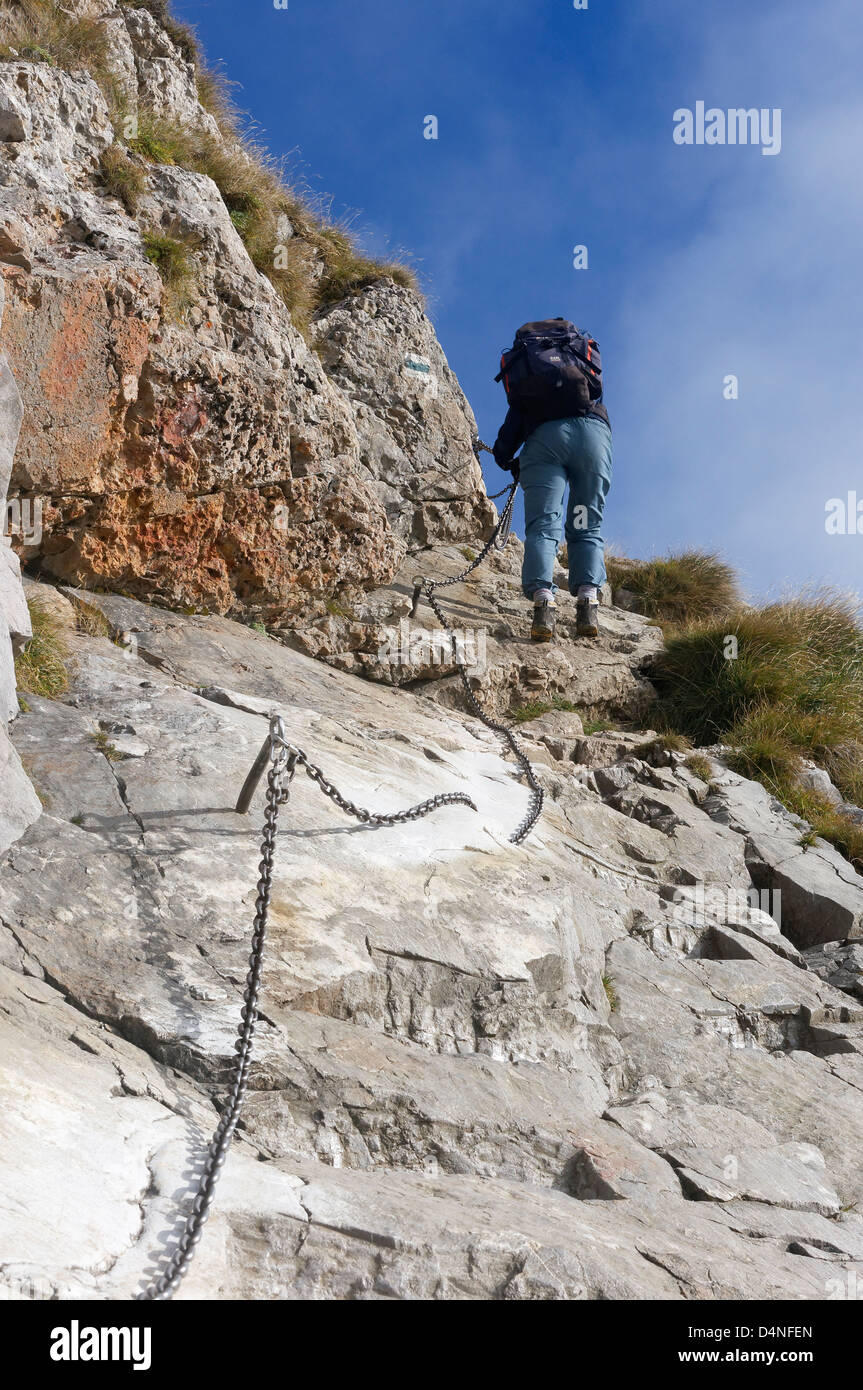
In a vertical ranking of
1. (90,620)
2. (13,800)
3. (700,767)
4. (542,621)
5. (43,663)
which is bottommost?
(13,800)

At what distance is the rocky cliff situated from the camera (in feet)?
8.31

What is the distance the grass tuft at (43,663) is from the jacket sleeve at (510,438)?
17.3 feet

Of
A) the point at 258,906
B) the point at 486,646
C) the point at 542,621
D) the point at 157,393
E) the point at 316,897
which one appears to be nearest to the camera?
the point at 258,906

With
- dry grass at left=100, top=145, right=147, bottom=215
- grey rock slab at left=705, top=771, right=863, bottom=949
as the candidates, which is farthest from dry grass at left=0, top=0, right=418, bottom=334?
grey rock slab at left=705, top=771, right=863, bottom=949

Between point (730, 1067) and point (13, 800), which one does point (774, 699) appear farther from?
point (13, 800)

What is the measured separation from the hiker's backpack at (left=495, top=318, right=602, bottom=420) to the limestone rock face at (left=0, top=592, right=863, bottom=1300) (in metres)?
4.33

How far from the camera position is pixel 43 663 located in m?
4.89

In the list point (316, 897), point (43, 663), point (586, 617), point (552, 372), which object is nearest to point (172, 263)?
point (43, 663)

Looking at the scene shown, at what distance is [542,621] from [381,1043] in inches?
219

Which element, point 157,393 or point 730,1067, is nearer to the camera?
point 730,1067

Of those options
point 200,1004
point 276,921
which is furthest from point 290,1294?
point 276,921

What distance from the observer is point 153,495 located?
6.40 m

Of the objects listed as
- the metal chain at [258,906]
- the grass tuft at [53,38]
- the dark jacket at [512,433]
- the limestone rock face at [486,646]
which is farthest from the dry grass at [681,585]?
the grass tuft at [53,38]

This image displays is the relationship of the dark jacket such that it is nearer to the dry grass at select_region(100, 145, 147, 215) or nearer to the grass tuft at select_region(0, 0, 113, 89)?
the dry grass at select_region(100, 145, 147, 215)
